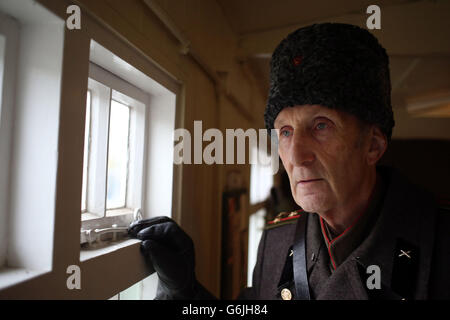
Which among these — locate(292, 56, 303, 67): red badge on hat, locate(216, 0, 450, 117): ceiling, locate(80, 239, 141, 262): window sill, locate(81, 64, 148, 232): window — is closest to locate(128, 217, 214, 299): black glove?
locate(80, 239, 141, 262): window sill

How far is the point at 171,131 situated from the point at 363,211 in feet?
2.57

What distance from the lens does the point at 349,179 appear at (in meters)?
0.85

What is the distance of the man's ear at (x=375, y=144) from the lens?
0.89 m

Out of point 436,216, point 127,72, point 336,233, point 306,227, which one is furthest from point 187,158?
point 436,216

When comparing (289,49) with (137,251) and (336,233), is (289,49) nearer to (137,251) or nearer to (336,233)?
(336,233)

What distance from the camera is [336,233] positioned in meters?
0.97

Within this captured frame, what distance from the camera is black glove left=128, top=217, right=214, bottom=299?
103 cm

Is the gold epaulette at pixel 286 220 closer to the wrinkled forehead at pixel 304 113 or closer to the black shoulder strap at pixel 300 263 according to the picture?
the black shoulder strap at pixel 300 263

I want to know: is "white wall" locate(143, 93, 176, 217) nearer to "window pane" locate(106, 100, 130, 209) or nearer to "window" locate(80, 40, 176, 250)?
"window" locate(80, 40, 176, 250)

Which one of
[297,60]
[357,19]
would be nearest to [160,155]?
[297,60]

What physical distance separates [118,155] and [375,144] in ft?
3.04

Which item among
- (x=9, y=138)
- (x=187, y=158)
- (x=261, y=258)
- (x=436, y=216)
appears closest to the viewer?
(x=9, y=138)

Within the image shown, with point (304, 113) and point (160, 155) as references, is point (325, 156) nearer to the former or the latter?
point (304, 113)

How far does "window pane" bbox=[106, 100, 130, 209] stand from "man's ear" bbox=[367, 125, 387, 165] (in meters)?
0.88
